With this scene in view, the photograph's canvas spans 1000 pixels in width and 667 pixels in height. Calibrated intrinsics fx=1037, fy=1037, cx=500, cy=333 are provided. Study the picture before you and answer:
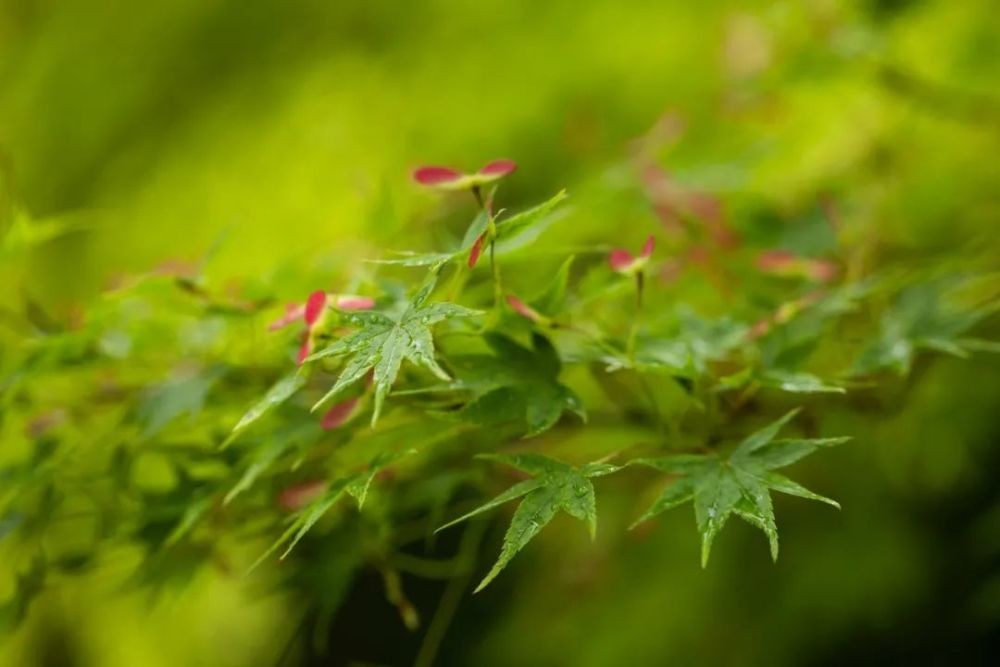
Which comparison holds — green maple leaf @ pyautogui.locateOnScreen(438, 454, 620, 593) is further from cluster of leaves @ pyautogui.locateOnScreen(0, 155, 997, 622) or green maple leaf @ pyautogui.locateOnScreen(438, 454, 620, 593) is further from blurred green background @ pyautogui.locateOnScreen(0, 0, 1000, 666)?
blurred green background @ pyautogui.locateOnScreen(0, 0, 1000, 666)

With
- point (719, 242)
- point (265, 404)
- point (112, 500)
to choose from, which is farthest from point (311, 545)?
point (719, 242)

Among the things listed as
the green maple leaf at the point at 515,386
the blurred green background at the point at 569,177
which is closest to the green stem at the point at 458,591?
the blurred green background at the point at 569,177

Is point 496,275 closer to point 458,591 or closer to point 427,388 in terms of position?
point 427,388

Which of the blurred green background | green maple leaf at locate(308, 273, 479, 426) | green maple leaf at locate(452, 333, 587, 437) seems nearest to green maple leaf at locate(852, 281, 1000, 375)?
the blurred green background

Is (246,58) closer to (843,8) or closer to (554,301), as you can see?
(843,8)

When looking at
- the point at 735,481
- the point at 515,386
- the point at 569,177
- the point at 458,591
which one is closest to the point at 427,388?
the point at 515,386
